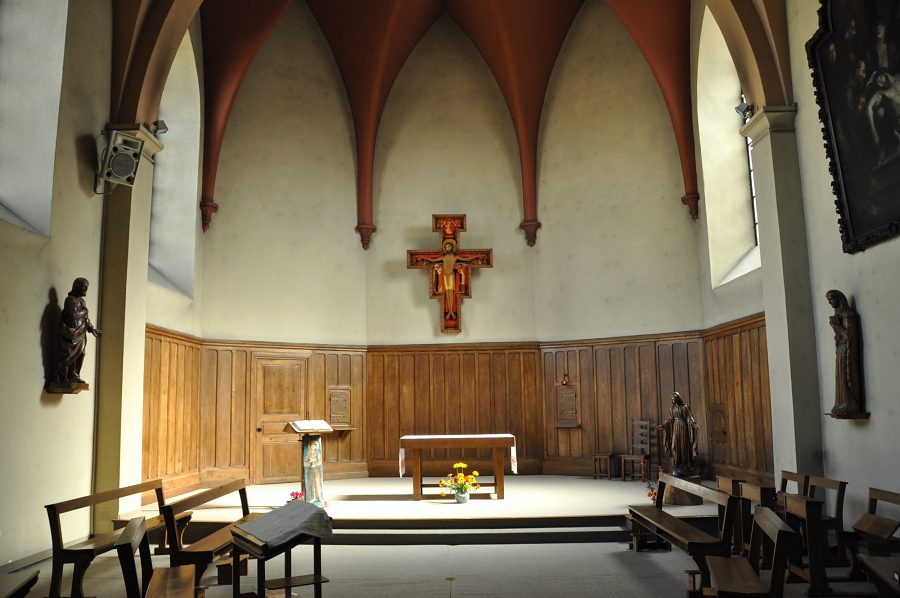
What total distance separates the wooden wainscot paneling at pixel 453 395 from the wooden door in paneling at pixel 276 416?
1.33 meters

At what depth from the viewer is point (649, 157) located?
13.3 metres

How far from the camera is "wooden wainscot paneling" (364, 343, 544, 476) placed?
13.8 meters

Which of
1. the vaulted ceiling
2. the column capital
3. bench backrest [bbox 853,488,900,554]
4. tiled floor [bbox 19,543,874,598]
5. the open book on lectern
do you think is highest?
the vaulted ceiling

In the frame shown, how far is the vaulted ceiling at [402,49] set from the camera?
9.11 meters

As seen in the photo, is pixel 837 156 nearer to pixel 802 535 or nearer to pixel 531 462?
pixel 802 535

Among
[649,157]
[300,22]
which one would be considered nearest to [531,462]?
[649,157]

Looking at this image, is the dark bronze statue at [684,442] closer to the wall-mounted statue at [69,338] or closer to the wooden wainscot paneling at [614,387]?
the wooden wainscot paneling at [614,387]

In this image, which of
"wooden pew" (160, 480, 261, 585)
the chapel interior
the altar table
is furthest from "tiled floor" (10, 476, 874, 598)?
the chapel interior

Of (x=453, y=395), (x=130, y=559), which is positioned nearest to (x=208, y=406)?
(x=453, y=395)

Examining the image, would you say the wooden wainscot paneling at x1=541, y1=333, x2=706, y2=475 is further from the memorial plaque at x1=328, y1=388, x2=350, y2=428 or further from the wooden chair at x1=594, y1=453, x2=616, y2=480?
the memorial plaque at x1=328, y1=388, x2=350, y2=428

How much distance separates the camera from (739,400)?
36.9 feet

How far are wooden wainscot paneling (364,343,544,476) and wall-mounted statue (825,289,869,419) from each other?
21.8 feet

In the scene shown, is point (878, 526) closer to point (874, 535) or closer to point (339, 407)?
point (874, 535)

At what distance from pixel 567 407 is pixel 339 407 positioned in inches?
157
